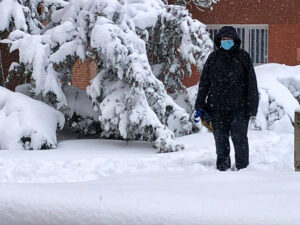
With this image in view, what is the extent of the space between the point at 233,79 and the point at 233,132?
596mm

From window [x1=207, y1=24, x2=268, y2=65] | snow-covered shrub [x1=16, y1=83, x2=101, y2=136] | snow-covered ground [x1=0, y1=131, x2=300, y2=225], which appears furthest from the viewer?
window [x1=207, y1=24, x2=268, y2=65]

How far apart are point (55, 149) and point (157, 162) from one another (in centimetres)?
194

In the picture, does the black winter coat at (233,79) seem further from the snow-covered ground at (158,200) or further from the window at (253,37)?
the window at (253,37)

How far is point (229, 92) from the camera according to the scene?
7.12 meters

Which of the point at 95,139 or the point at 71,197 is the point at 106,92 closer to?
the point at 95,139

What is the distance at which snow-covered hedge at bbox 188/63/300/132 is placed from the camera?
11547 mm

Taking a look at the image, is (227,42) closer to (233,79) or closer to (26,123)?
(233,79)

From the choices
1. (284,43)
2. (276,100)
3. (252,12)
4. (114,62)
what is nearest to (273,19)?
(252,12)

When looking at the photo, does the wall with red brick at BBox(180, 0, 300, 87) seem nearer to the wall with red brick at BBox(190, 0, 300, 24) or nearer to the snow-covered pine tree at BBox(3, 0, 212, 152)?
the wall with red brick at BBox(190, 0, 300, 24)

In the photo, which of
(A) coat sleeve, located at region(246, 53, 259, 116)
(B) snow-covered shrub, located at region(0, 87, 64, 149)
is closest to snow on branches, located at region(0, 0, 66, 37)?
(B) snow-covered shrub, located at region(0, 87, 64, 149)

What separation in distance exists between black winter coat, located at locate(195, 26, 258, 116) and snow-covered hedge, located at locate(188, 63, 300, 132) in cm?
441

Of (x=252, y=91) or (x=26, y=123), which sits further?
(x=26, y=123)

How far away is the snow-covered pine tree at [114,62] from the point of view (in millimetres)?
9977

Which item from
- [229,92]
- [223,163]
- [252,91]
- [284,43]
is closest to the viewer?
[252,91]
